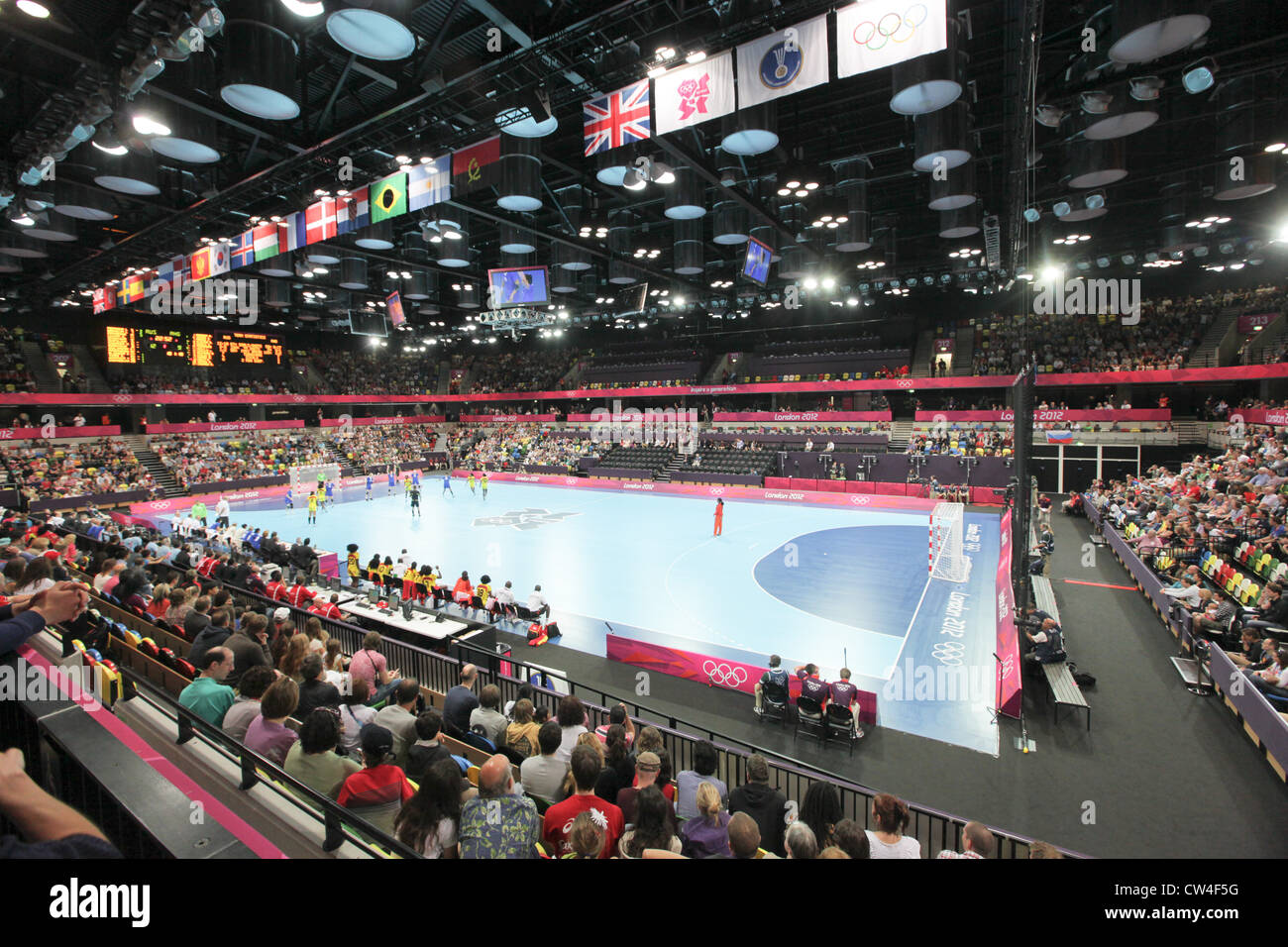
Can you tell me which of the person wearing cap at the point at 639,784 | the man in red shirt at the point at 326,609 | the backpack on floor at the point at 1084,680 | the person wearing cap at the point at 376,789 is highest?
the person wearing cap at the point at 376,789

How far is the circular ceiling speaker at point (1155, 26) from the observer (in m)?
7.52

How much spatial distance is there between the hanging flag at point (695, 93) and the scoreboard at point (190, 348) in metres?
44.6

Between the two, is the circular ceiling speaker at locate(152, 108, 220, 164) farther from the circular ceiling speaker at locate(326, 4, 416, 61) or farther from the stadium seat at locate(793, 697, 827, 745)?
the stadium seat at locate(793, 697, 827, 745)

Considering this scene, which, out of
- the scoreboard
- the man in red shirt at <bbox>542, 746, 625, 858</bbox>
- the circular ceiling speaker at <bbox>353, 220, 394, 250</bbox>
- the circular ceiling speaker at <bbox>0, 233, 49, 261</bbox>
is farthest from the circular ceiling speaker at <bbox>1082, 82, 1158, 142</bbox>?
the scoreboard

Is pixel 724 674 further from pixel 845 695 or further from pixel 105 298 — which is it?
pixel 105 298

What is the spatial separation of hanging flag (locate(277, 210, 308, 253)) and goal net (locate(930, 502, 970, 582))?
18.8 m

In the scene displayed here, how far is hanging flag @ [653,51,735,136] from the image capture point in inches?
317

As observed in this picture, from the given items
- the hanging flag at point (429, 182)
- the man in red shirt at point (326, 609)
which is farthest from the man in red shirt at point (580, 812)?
the hanging flag at point (429, 182)

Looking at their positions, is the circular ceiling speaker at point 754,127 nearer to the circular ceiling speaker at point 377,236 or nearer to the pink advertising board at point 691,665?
the pink advertising board at point 691,665

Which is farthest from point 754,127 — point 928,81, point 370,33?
point 370,33

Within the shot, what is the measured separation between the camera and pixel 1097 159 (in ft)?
39.3

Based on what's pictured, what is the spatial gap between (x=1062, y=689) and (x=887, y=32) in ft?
30.2
